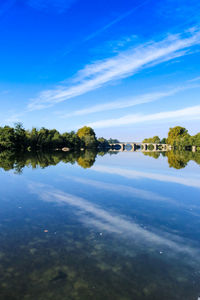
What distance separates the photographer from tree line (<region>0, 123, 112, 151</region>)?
257ft

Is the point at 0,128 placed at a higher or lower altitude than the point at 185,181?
higher

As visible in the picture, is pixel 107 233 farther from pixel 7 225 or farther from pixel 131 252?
pixel 7 225

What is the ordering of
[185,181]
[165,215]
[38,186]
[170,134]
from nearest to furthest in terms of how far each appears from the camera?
[165,215] → [38,186] → [185,181] → [170,134]

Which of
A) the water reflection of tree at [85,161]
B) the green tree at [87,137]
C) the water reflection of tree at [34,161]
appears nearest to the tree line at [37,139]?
the green tree at [87,137]

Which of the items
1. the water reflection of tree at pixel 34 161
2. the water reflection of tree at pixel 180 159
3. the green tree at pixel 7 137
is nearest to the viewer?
the water reflection of tree at pixel 34 161

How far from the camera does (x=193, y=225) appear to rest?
9.88m

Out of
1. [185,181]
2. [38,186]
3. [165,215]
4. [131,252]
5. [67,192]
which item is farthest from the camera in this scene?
[185,181]

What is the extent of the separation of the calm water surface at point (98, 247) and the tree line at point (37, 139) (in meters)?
70.0

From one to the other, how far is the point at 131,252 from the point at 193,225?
4.27 meters

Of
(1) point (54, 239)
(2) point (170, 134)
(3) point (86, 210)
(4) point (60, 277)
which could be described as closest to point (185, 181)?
(3) point (86, 210)

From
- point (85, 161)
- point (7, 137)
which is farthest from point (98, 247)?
point (7, 137)

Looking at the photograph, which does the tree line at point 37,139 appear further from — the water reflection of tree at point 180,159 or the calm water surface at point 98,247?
the calm water surface at point 98,247

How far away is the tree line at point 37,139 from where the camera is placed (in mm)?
78375

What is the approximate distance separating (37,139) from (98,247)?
92376 millimetres
